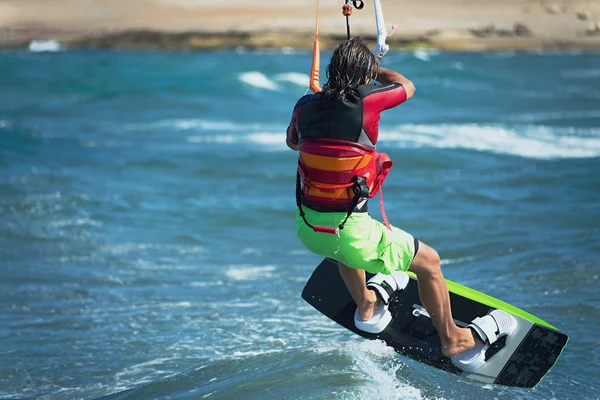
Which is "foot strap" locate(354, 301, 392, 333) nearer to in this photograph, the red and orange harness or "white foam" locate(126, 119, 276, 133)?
the red and orange harness

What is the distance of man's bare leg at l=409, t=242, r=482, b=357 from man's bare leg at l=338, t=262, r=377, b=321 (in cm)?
35

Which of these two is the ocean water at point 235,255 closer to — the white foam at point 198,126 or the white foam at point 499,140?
the white foam at point 499,140

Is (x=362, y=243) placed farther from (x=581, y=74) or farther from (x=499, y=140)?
(x=581, y=74)

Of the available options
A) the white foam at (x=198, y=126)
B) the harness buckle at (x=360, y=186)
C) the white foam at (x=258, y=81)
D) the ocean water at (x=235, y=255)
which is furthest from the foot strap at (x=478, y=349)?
the white foam at (x=258, y=81)

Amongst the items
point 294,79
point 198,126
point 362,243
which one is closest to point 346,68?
point 362,243

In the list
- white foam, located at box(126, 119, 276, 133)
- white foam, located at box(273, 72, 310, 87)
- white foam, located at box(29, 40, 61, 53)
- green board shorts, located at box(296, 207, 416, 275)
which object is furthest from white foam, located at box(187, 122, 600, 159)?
white foam, located at box(29, 40, 61, 53)

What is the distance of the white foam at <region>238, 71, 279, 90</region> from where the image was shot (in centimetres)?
3411

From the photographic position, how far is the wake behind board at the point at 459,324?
5.06 metres

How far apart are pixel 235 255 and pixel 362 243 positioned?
5030mm

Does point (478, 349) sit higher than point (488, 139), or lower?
higher

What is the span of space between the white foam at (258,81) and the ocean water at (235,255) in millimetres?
12397

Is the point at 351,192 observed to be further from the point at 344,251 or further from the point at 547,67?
the point at 547,67

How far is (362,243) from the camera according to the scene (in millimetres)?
4297

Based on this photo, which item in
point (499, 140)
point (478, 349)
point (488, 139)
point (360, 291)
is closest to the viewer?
point (360, 291)
